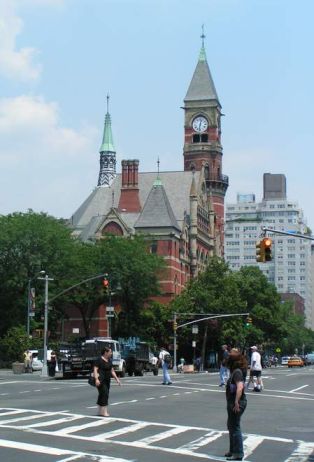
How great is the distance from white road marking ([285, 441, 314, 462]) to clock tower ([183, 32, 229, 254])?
11690 cm

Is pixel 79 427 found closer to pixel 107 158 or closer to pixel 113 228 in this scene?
pixel 113 228

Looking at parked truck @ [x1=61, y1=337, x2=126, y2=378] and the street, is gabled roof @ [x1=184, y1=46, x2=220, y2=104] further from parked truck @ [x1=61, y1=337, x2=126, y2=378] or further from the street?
the street

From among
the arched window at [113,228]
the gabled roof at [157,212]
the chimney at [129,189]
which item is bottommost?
the arched window at [113,228]

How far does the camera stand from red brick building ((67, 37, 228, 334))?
10969cm

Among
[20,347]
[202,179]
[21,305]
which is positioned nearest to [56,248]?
[21,305]

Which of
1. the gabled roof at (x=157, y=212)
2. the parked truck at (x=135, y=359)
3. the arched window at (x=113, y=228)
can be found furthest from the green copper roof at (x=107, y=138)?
the parked truck at (x=135, y=359)

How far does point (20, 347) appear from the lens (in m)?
75.1

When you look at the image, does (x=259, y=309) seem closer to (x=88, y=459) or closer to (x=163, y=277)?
(x=163, y=277)

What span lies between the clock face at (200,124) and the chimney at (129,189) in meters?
20.4

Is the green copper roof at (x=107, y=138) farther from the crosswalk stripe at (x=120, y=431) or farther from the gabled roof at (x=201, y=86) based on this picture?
the crosswalk stripe at (x=120, y=431)

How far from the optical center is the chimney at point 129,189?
119 m

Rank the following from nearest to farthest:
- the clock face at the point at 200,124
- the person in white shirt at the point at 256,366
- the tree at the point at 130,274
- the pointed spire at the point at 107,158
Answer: the person in white shirt at the point at 256,366 → the tree at the point at 130,274 → the clock face at the point at 200,124 → the pointed spire at the point at 107,158

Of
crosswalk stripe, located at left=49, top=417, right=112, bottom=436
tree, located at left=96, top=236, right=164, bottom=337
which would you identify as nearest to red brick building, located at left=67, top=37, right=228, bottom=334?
tree, located at left=96, top=236, right=164, bottom=337

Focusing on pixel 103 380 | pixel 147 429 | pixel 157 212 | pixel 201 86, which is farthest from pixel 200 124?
pixel 147 429
